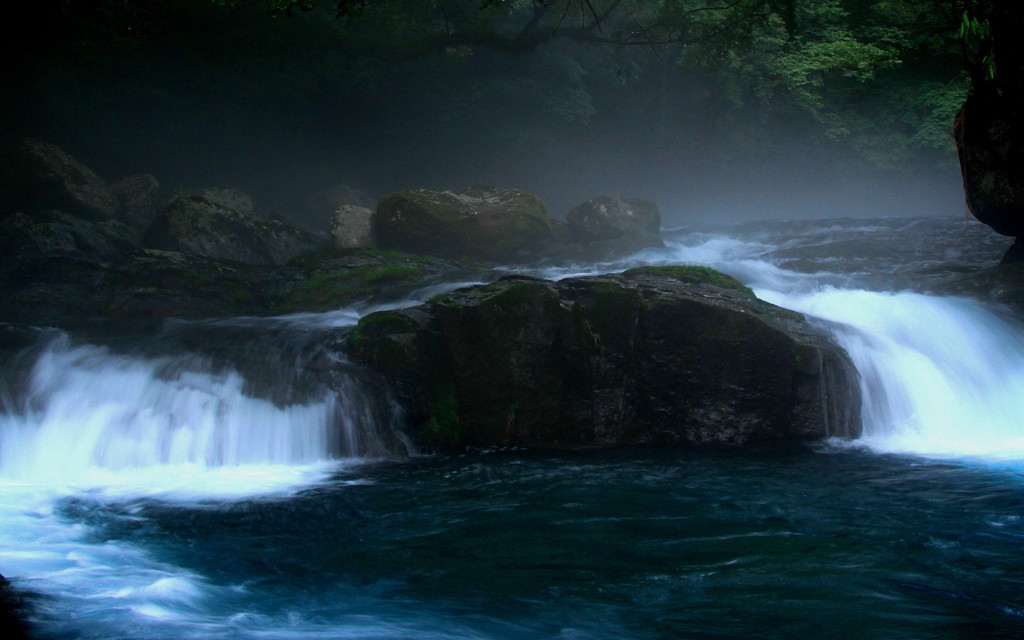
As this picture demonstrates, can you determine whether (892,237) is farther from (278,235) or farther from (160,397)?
(160,397)

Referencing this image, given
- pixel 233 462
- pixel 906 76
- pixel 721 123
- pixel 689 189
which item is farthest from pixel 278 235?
pixel 689 189

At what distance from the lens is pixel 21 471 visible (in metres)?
7.71

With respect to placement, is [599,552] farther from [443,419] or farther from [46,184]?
[46,184]

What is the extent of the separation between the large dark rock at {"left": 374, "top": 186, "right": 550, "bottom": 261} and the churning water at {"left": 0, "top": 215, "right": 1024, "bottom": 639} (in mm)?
6847

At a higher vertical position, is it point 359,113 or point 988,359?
point 359,113

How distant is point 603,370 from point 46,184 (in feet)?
49.8

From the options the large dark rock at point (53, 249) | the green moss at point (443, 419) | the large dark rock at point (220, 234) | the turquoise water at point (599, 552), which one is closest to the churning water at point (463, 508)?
the turquoise water at point (599, 552)

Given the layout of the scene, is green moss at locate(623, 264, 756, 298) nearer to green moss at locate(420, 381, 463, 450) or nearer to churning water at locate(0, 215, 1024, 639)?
churning water at locate(0, 215, 1024, 639)

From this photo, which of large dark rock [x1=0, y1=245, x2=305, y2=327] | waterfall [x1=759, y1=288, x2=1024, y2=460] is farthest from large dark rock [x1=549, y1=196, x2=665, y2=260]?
waterfall [x1=759, y1=288, x2=1024, y2=460]

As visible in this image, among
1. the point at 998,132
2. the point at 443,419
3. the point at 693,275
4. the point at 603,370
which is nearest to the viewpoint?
the point at 998,132

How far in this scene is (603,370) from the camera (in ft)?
30.1

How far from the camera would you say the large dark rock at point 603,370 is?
29.0 feet

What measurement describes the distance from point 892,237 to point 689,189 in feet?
64.6

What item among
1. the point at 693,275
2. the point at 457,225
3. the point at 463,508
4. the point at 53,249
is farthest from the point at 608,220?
the point at 463,508
